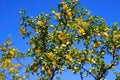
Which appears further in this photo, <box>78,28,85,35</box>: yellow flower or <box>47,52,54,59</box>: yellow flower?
<box>78,28,85,35</box>: yellow flower

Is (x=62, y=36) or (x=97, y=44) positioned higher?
(x=62, y=36)

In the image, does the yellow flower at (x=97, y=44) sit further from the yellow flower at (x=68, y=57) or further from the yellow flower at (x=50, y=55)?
the yellow flower at (x=50, y=55)

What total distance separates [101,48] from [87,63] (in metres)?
1.42

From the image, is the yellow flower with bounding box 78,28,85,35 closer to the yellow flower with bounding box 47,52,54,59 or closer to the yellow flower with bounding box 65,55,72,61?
the yellow flower with bounding box 65,55,72,61

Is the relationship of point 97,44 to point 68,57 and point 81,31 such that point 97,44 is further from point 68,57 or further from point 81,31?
point 68,57

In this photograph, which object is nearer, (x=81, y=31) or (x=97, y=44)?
(x=81, y=31)

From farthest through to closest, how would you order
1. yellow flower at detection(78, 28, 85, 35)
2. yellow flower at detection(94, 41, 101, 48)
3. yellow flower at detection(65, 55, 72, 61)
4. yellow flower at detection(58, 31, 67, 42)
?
1. yellow flower at detection(94, 41, 101, 48)
2. yellow flower at detection(78, 28, 85, 35)
3. yellow flower at detection(58, 31, 67, 42)
4. yellow flower at detection(65, 55, 72, 61)

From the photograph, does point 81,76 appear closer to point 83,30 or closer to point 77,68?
point 77,68

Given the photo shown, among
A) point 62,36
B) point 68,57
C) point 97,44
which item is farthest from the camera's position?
point 97,44

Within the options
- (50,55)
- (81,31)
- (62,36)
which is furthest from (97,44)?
(50,55)

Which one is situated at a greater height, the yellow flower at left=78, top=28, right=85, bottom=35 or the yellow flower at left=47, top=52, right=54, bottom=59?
the yellow flower at left=78, top=28, right=85, bottom=35

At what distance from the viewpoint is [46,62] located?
21.0m

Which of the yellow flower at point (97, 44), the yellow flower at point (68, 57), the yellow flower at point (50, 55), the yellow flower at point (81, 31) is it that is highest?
the yellow flower at point (81, 31)

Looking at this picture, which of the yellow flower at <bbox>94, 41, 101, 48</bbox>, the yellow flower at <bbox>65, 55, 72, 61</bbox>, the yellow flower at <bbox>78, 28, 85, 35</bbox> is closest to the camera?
the yellow flower at <bbox>65, 55, 72, 61</bbox>
